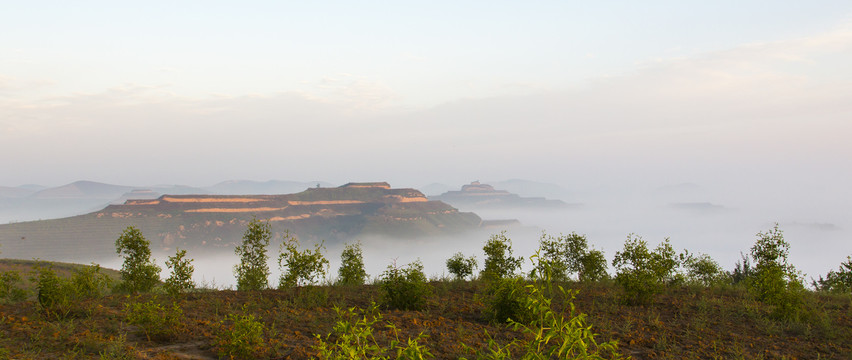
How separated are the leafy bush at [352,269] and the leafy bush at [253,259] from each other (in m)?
3.16

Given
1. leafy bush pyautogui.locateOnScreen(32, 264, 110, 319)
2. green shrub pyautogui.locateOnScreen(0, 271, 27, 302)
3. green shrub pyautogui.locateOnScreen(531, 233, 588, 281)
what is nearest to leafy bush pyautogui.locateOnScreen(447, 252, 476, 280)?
green shrub pyautogui.locateOnScreen(531, 233, 588, 281)

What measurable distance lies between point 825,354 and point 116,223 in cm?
22711

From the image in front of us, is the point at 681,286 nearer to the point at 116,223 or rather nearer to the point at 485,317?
the point at 485,317

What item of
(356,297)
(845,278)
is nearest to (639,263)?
(356,297)

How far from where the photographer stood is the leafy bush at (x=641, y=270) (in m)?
14.3

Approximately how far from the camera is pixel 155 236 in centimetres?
18850

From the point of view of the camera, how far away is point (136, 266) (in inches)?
657

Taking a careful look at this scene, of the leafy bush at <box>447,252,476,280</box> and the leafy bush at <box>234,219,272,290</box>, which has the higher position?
the leafy bush at <box>234,219,272,290</box>

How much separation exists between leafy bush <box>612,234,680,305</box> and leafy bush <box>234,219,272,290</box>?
13.9 metres

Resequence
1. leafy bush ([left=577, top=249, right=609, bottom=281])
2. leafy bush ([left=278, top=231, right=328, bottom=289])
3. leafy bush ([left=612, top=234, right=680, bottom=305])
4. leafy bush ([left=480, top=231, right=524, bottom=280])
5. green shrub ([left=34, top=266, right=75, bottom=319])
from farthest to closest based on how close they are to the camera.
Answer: leafy bush ([left=577, top=249, right=609, bottom=281]), leafy bush ([left=480, top=231, right=524, bottom=280]), leafy bush ([left=278, top=231, right=328, bottom=289]), leafy bush ([left=612, top=234, right=680, bottom=305]), green shrub ([left=34, top=266, right=75, bottom=319])

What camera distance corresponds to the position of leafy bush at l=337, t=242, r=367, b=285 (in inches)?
757

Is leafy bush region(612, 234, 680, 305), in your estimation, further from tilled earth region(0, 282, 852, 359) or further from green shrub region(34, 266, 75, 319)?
green shrub region(34, 266, 75, 319)

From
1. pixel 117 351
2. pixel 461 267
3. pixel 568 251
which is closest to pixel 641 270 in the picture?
pixel 568 251

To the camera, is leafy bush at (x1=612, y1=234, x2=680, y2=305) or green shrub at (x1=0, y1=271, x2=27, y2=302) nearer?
green shrub at (x1=0, y1=271, x2=27, y2=302)
